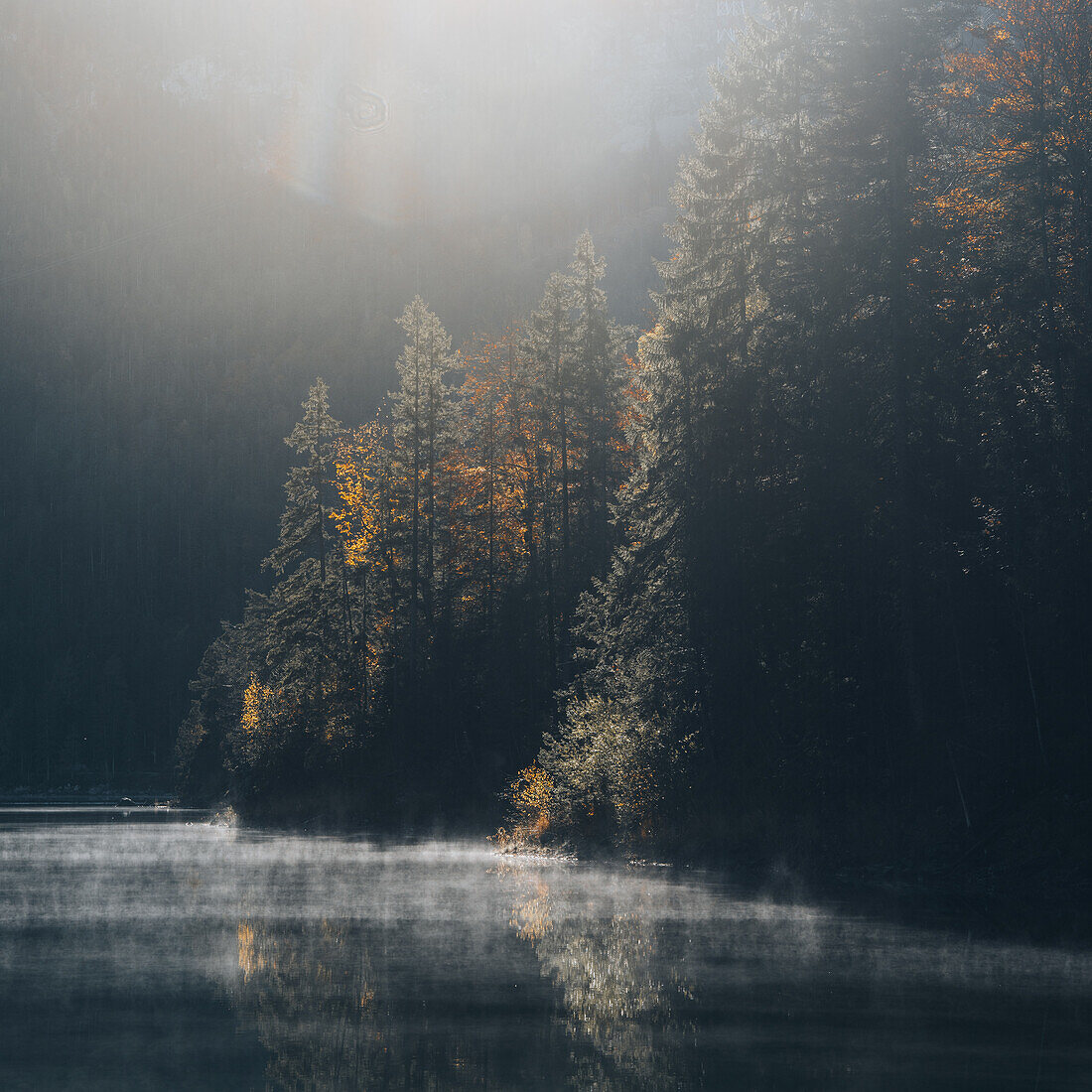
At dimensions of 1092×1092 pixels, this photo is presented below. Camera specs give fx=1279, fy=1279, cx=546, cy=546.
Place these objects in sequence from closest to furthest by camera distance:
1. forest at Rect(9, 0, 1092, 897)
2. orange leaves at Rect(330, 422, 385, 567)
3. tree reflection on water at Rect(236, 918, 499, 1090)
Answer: tree reflection on water at Rect(236, 918, 499, 1090)
forest at Rect(9, 0, 1092, 897)
orange leaves at Rect(330, 422, 385, 567)

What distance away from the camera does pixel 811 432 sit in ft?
85.0

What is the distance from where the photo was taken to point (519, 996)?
10.6m

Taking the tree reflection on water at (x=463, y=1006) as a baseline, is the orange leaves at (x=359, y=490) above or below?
above

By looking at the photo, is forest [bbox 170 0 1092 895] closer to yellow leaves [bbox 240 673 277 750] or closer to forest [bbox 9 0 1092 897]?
forest [bbox 9 0 1092 897]

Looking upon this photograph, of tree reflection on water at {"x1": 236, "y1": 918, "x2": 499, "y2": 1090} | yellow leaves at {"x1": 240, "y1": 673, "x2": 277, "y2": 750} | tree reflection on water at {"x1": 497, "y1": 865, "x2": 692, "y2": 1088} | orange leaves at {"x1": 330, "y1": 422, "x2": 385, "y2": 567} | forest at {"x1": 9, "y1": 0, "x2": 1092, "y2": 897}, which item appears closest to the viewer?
tree reflection on water at {"x1": 236, "y1": 918, "x2": 499, "y2": 1090}

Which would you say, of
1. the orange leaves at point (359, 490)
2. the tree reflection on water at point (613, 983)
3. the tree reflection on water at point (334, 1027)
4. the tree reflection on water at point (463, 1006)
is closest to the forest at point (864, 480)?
the tree reflection on water at point (613, 983)

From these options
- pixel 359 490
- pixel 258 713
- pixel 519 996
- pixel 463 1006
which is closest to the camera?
pixel 463 1006

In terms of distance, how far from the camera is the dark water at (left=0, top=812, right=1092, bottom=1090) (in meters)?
8.10

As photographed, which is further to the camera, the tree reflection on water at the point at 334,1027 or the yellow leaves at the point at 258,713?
the yellow leaves at the point at 258,713

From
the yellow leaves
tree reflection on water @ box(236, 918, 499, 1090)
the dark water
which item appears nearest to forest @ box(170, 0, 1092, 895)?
the dark water

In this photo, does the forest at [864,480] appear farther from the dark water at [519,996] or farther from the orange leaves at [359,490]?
the orange leaves at [359,490]

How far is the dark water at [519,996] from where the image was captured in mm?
8102

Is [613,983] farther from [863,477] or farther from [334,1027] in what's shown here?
[863,477]

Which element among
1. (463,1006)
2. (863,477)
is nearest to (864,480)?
(863,477)
